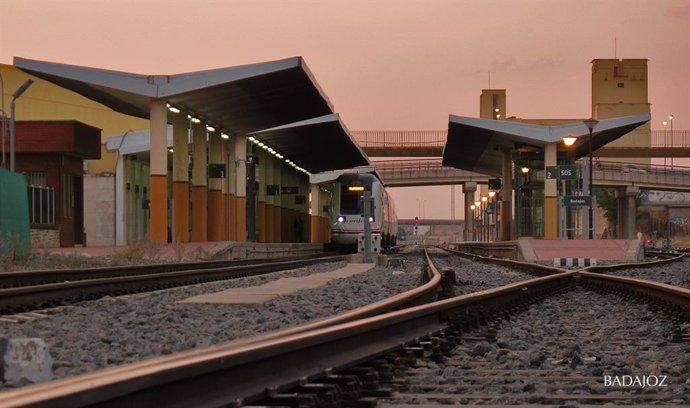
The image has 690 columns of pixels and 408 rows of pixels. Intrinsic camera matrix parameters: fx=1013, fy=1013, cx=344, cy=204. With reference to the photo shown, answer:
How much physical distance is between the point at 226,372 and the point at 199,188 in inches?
1625

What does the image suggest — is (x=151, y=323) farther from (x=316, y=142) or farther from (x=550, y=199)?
(x=316, y=142)

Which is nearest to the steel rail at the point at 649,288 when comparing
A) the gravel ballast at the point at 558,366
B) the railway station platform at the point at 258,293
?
the gravel ballast at the point at 558,366

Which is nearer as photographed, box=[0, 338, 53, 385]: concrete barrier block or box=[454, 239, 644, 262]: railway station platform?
box=[0, 338, 53, 385]: concrete barrier block

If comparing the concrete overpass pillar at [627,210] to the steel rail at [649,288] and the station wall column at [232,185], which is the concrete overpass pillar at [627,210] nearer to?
the station wall column at [232,185]

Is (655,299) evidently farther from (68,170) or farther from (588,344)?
(68,170)

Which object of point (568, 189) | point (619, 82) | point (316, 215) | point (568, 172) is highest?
point (619, 82)

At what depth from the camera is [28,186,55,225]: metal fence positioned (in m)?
46.0

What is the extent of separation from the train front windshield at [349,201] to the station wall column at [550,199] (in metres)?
13.2

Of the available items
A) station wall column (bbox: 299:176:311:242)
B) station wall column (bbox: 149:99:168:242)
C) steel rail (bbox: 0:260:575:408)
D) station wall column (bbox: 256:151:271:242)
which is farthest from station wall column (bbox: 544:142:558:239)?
steel rail (bbox: 0:260:575:408)

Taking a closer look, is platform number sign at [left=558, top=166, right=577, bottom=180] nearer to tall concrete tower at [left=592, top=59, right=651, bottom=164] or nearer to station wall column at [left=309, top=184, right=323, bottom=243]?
station wall column at [left=309, top=184, right=323, bottom=243]

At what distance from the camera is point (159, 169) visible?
3906cm

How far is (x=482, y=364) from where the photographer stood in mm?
7156

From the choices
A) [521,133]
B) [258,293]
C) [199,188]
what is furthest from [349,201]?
[258,293]

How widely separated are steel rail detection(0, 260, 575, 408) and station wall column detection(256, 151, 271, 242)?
175ft
